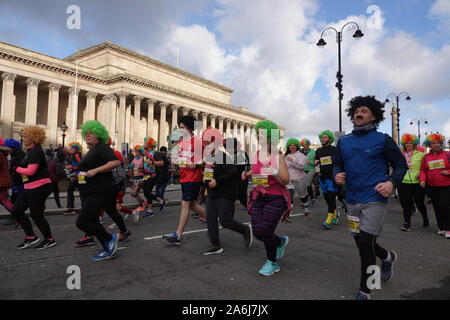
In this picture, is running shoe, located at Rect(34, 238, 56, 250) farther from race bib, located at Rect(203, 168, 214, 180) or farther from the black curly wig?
the black curly wig

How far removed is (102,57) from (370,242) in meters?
46.2

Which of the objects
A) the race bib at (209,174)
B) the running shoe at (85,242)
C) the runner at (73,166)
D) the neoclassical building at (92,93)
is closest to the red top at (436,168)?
the race bib at (209,174)

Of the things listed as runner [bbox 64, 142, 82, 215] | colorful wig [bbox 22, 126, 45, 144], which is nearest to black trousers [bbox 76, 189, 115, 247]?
colorful wig [bbox 22, 126, 45, 144]

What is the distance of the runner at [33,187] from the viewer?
15.7 ft

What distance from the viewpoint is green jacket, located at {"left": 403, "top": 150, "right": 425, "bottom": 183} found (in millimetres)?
6727

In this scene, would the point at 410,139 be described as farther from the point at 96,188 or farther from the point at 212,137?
the point at 96,188

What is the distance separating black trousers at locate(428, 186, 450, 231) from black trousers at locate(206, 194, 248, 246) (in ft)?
14.0

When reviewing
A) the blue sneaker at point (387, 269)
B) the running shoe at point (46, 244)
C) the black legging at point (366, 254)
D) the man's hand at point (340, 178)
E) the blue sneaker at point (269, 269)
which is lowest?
the running shoe at point (46, 244)

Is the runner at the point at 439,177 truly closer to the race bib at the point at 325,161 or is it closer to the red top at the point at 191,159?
the race bib at the point at 325,161

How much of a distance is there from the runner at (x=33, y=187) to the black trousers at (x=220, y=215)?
9.23ft
